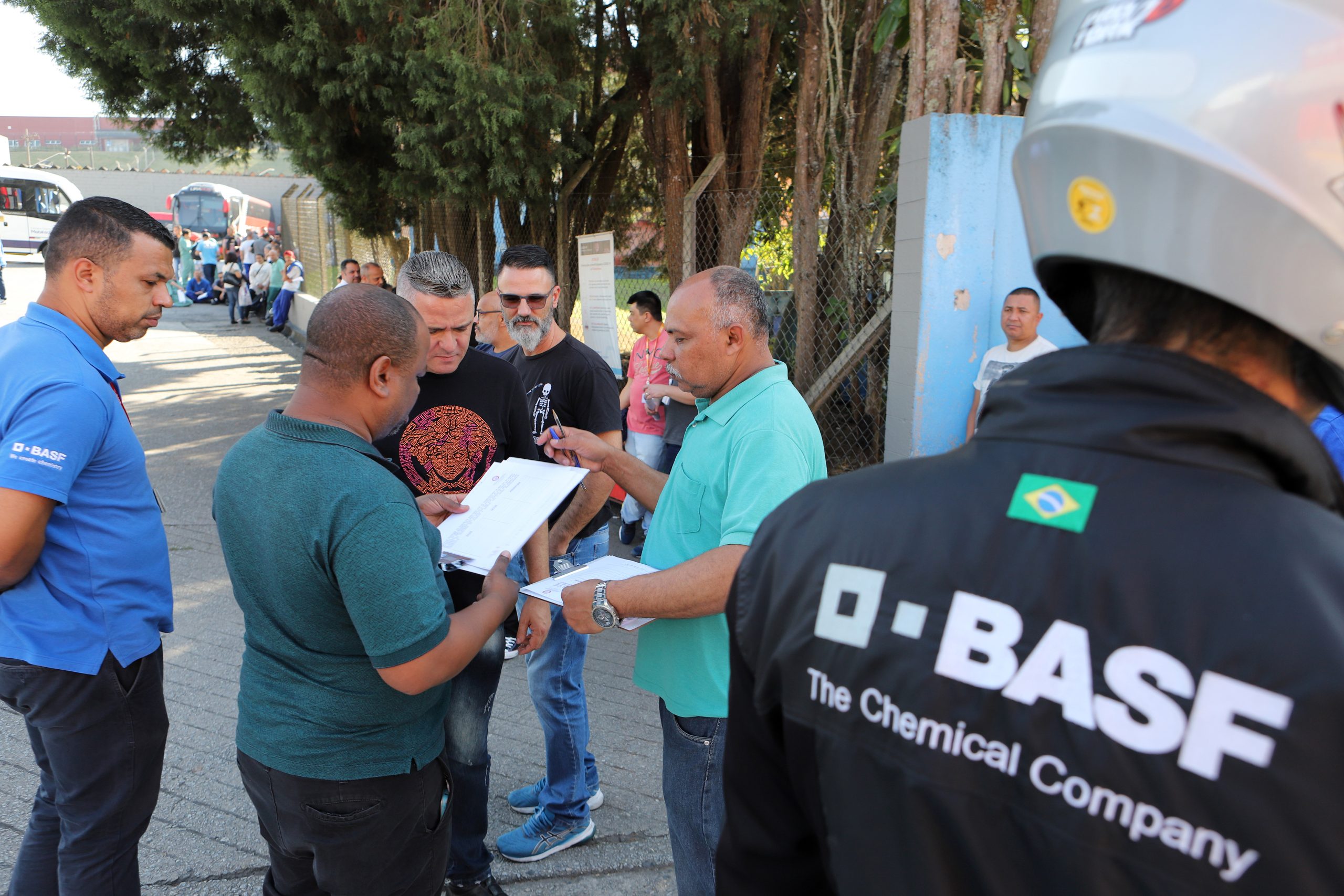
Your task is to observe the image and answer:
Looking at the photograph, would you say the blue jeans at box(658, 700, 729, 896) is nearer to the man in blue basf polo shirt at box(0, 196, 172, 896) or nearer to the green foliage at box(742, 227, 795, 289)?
the man in blue basf polo shirt at box(0, 196, 172, 896)

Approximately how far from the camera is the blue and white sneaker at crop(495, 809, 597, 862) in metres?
3.08

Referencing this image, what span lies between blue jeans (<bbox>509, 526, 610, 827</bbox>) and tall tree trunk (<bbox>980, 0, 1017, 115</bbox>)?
4398mm

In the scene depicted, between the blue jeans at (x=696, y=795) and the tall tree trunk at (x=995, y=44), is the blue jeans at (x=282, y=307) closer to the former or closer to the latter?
the tall tree trunk at (x=995, y=44)

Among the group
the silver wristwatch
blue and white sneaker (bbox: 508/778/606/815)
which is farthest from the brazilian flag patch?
blue and white sneaker (bbox: 508/778/606/815)

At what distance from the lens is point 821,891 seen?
1065 millimetres

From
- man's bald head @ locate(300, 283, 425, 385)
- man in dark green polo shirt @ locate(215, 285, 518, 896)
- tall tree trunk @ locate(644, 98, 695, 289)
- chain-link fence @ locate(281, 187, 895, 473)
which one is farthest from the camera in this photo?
tall tree trunk @ locate(644, 98, 695, 289)

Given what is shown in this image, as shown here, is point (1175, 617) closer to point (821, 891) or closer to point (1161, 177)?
point (1161, 177)

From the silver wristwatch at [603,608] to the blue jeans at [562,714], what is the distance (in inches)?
40.5

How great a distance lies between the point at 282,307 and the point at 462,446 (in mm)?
19161

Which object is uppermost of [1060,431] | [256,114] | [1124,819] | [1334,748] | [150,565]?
[256,114]

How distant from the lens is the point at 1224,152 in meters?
0.74

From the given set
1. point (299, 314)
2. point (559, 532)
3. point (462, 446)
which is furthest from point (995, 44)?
point (299, 314)

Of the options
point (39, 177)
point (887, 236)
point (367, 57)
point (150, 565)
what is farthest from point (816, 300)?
point (39, 177)

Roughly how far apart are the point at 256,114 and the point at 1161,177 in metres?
10.4
